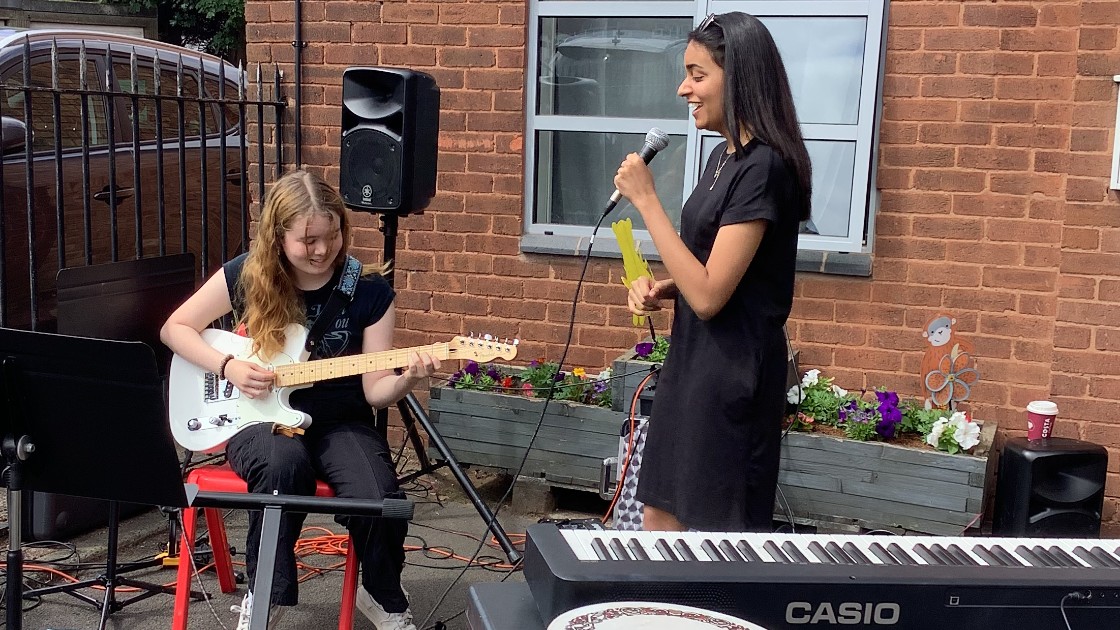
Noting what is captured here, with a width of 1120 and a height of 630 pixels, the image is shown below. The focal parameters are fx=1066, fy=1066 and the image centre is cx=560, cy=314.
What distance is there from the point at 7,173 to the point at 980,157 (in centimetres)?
431

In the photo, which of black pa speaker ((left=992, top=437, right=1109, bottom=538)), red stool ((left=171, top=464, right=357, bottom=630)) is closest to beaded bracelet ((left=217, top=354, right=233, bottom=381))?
A: red stool ((left=171, top=464, right=357, bottom=630))

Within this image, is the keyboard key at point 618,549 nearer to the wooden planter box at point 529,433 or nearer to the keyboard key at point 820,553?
the keyboard key at point 820,553

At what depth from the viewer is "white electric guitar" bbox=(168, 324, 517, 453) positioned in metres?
3.26

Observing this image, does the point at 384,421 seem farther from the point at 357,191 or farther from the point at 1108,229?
the point at 1108,229

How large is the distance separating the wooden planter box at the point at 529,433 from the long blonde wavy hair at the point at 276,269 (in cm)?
150

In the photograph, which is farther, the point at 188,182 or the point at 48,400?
the point at 188,182

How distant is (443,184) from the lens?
528cm

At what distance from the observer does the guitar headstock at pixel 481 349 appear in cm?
328

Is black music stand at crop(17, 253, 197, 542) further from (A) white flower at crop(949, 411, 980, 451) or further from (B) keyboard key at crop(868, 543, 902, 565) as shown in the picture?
(A) white flower at crop(949, 411, 980, 451)

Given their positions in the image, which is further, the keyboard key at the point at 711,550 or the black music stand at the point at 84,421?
the black music stand at the point at 84,421

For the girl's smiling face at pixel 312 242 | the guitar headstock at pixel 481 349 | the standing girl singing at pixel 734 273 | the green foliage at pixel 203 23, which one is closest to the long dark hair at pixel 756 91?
the standing girl singing at pixel 734 273

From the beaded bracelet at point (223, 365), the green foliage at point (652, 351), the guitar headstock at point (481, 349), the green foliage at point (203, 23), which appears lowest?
the green foliage at point (652, 351)

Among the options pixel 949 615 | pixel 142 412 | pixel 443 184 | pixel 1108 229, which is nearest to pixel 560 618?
pixel 949 615

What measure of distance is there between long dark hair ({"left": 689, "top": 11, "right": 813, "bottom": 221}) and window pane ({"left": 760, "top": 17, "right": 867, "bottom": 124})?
2.19m
